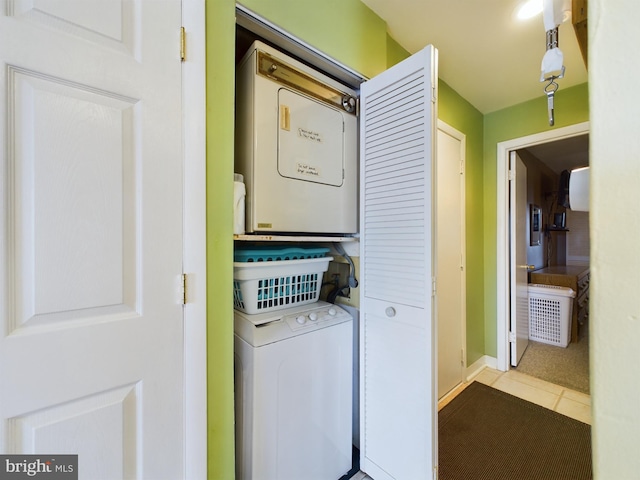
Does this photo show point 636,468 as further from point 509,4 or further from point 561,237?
point 561,237

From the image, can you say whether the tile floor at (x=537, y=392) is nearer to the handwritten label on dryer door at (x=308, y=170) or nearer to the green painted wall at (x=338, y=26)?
the handwritten label on dryer door at (x=308, y=170)

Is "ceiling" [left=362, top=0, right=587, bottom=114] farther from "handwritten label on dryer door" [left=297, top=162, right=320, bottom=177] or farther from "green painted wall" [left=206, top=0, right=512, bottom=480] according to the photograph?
"handwritten label on dryer door" [left=297, top=162, right=320, bottom=177]

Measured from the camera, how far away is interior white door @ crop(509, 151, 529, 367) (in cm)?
245

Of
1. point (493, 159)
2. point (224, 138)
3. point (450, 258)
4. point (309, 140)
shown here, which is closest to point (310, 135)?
point (309, 140)

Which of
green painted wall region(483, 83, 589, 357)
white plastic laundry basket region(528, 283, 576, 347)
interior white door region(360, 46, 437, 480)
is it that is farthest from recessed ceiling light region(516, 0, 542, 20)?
white plastic laundry basket region(528, 283, 576, 347)

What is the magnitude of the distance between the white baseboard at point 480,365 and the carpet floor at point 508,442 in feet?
0.97

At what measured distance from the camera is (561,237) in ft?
15.9

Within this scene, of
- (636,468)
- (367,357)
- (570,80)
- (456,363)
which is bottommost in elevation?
(456,363)

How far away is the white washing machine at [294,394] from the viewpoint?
1046 mm

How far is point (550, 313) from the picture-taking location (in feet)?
9.79
